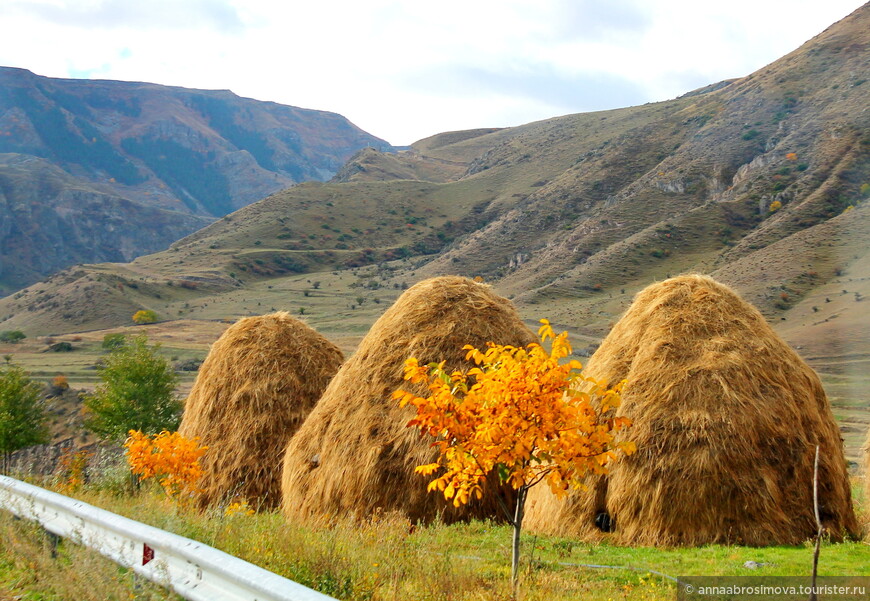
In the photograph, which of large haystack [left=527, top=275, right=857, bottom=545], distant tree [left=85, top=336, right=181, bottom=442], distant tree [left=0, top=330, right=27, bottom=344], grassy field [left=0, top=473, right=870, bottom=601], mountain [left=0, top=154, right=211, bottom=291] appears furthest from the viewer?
mountain [left=0, top=154, right=211, bottom=291]

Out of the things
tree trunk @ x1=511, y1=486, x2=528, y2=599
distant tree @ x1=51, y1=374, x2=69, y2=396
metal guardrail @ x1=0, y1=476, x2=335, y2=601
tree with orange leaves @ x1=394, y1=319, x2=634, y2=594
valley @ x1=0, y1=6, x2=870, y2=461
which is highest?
valley @ x1=0, y1=6, x2=870, y2=461

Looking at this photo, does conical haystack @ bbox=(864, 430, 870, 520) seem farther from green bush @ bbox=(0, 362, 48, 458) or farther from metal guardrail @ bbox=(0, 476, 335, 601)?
green bush @ bbox=(0, 362, 48, 458)

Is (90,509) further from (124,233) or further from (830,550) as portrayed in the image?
(124,233)

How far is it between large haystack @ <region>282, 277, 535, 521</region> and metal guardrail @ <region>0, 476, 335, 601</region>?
13.3 ft

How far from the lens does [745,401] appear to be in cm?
912

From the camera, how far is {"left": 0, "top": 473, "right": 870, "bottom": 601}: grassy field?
5.93 metres

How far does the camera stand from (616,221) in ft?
223

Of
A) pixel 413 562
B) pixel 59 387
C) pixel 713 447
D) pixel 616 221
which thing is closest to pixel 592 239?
pixel 616 221

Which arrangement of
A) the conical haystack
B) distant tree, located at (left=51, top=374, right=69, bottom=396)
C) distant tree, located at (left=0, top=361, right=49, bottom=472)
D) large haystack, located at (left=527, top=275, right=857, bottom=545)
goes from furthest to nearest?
1. distant tree, located at (left=51, top=374, right=69, bottom=396)
2. distant tree, located at (left=0, top=361, right=49, bottom=472)
3. the conical haystack
4. large haystack, located at (left=527, top=275, right=857, bottom=545)

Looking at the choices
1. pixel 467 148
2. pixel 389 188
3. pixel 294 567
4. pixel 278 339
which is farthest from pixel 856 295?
pixel 467 148

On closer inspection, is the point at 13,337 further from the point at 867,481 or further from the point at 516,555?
the point at 516,555

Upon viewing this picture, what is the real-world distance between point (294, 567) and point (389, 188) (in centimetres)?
10927

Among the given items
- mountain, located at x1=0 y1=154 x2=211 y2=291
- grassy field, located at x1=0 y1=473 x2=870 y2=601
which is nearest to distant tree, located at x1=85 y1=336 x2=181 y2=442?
grassy field, located at x1=0 y1=473 x2=870 y2=601

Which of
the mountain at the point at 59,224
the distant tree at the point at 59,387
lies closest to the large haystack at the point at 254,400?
the distant tree at the point at 59,387
